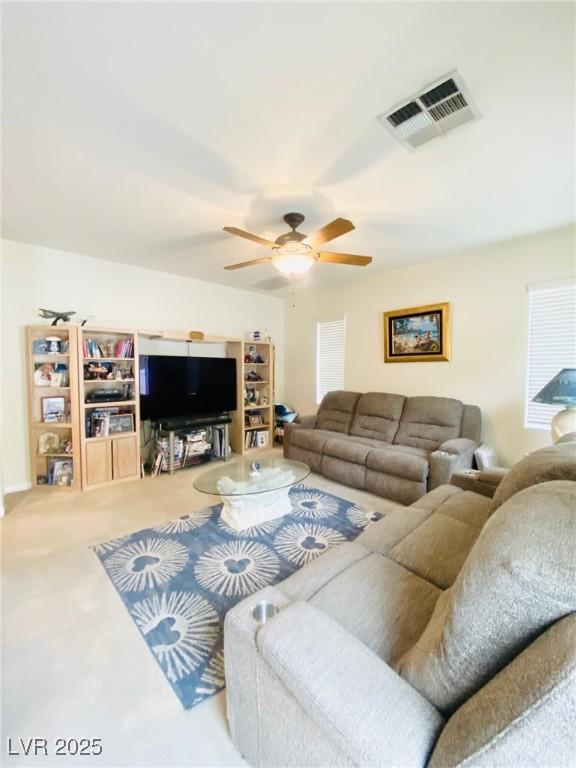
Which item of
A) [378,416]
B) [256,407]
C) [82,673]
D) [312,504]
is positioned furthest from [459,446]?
[82,673]

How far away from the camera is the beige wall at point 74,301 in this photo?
316 centimetres

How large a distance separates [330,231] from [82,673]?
2636mm

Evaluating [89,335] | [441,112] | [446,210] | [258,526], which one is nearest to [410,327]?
[446,210]

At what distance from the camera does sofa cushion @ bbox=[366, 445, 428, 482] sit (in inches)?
112

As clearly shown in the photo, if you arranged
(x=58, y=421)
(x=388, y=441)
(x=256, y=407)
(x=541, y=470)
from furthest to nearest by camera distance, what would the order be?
(x=256, y=407) < (x=388, y=441) < (x=58, y=421) < (x=541, y=470)

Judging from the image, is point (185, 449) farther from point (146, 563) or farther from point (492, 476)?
point (492, 476)

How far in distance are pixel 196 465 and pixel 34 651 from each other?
2.66 m

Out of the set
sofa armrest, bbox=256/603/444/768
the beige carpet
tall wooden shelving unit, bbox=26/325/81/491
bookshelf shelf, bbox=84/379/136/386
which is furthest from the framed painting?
tall wooden shelving unit, bbox=26/325/81/491

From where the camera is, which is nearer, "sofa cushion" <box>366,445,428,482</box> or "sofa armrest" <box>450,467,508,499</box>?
"sofa armrest" <box>450,467,508,499</box>

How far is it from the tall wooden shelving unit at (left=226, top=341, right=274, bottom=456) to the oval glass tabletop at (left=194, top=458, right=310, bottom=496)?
160 centimetres

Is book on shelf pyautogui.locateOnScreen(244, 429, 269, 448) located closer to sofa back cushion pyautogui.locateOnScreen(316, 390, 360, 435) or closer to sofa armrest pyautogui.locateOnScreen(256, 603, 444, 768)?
sofa back cushion pyautogui.locateOnScreen(316, 390, 360, 435)

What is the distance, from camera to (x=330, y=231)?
6.82 feet

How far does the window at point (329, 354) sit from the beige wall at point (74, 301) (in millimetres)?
1495

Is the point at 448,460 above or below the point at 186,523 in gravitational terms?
above
